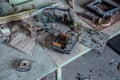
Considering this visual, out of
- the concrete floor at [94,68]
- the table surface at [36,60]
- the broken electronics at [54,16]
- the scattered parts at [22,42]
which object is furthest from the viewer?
the concrete floor at [94,68]

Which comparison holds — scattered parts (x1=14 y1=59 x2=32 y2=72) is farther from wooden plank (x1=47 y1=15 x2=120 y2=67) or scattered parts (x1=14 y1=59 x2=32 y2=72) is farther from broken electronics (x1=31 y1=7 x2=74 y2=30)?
broken electronics (x1=31 y1=7 x2=74 y2=30)

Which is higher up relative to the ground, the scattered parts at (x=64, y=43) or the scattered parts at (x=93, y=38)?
the scattered parts at (x=64, y=43)

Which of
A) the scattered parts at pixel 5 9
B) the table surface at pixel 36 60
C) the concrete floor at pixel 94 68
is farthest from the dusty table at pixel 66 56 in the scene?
the concrete floor at pixel 94 68

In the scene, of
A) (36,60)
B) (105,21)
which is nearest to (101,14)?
(105,21)

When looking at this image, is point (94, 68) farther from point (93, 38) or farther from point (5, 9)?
point (5, 9)

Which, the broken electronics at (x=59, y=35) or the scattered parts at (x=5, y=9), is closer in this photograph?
the broken electronics at (x=59, y=35)

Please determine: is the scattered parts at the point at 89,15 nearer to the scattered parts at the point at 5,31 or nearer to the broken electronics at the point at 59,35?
the broken electronics at the point at 59,35

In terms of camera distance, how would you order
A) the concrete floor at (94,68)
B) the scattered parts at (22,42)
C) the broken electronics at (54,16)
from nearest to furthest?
the scattered parts at (22,42)
the broken electronics at (54,16)
the concrete floor at (94,68)
